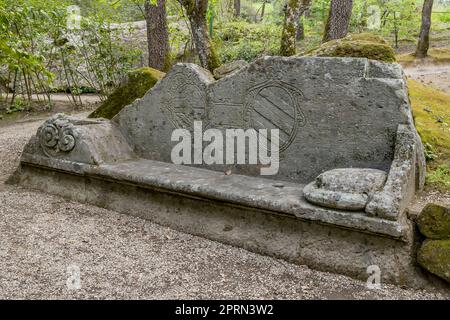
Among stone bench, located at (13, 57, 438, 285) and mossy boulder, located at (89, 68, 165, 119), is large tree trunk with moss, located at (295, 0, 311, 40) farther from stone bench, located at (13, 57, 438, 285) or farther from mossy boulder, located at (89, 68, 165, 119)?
stone bench, located at (13, 57, 438, 285)

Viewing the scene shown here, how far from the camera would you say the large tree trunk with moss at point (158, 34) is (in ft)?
26.9

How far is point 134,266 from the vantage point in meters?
2.81

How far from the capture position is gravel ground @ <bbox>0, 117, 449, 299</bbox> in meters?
2.50

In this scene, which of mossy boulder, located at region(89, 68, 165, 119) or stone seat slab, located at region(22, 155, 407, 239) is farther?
mossy boulder, located at region(89, 68, 165, 119)

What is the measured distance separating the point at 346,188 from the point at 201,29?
3.98 meters

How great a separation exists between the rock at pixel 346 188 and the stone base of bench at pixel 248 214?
61 millimetres

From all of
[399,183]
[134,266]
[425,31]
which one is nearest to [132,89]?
[134,266]

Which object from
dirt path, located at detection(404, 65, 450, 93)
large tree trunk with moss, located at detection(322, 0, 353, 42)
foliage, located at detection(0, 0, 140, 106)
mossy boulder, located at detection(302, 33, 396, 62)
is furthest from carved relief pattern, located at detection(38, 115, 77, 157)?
dirt path, located at detection(404, 65, 450, 93)

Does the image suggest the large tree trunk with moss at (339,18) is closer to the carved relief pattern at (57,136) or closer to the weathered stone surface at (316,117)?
the weathered stone surface at (316,117)

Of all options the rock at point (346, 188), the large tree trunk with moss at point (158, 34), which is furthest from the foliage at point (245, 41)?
the rock at point (346, 188)

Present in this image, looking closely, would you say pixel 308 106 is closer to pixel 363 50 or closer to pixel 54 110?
pixel 363 50

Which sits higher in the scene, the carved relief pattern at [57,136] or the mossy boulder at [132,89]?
the mossy boulder at [132,89]

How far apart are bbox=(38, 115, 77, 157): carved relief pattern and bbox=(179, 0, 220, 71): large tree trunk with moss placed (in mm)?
2508
